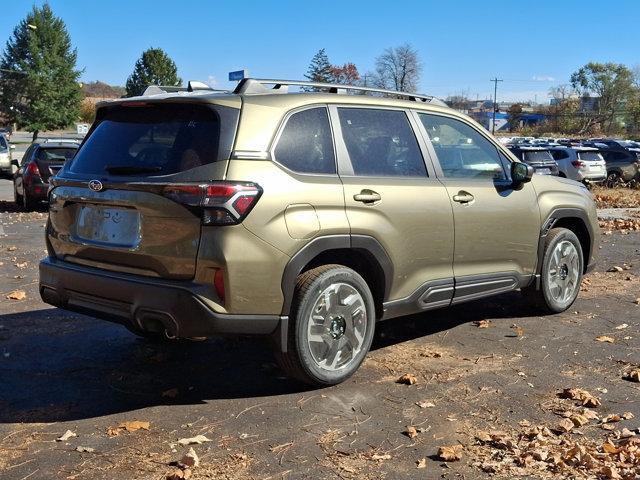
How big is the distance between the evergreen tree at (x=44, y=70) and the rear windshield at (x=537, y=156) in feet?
Result: 190

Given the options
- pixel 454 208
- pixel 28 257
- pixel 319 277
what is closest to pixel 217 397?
pixel 319 277

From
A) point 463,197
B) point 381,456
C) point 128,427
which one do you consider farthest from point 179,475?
point 463,197

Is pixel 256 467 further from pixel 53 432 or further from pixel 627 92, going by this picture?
pixel 627 92

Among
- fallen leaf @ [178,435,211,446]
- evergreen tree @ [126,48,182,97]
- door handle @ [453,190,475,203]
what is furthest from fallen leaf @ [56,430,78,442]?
evergreen tree @ [126,48,182,97]

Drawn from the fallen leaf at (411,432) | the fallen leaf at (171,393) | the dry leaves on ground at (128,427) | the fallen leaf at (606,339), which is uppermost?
the fallen leaf at (606,339)

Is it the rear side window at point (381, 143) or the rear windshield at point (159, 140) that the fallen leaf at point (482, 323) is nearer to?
the rear side window at point (381, 143)

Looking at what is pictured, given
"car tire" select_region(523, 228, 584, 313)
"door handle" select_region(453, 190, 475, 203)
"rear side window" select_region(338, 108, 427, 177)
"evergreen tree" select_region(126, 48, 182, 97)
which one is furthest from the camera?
"evergreen tree" select_region(126, 48, 182, 97)

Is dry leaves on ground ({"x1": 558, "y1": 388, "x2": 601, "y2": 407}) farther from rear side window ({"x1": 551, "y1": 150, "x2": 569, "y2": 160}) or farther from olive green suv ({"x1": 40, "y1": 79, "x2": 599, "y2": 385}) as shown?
rear side window ({"x1": 551, "y1": 150, "x2": 569, "y2": 160})

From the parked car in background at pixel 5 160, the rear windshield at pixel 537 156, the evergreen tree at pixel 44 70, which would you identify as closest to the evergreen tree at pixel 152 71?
the evergreen tree at pixel 44 70

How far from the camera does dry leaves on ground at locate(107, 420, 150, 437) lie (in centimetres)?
407

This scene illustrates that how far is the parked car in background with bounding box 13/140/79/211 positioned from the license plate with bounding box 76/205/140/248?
11.6m

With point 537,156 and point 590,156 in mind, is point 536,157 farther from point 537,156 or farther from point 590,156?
point 590,156

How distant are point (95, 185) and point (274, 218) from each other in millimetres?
1143

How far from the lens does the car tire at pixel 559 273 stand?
6531 millimetres
